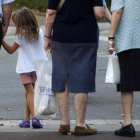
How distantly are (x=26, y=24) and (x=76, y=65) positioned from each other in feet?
2.83

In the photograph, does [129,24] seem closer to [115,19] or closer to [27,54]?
[115,19]

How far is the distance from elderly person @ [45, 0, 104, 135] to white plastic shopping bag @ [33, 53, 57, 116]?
0.09m

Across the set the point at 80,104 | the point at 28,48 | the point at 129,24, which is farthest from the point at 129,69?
the point at 28,48

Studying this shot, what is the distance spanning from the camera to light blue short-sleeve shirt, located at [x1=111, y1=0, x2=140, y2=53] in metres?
5.39

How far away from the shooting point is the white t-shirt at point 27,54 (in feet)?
19.3

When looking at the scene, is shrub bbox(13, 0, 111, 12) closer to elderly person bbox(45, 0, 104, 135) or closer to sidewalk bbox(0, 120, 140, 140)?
sidewalk bbox(0, 120, 140, 140)

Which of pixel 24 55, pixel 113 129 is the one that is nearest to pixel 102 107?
pixel 113 129

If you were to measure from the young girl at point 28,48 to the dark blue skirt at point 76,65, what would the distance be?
447 mm

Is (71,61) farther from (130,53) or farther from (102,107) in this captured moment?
(102,107)

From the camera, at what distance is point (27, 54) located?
19.5 feet

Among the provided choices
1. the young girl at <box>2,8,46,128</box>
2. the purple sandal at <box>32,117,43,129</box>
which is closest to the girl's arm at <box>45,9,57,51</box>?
the young girl at <box>2,8,46,128</box>

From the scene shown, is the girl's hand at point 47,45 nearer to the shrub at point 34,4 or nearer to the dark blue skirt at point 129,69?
the dark blue skirt at point 129,69

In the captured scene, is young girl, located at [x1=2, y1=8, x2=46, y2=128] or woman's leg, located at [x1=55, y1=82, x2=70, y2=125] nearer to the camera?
woman's leg, located at [x1=55, y1=82, x2=70, y2=125]

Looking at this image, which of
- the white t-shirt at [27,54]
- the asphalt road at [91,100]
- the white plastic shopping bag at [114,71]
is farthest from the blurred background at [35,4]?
the white plastic shopping bag at [114,71]
